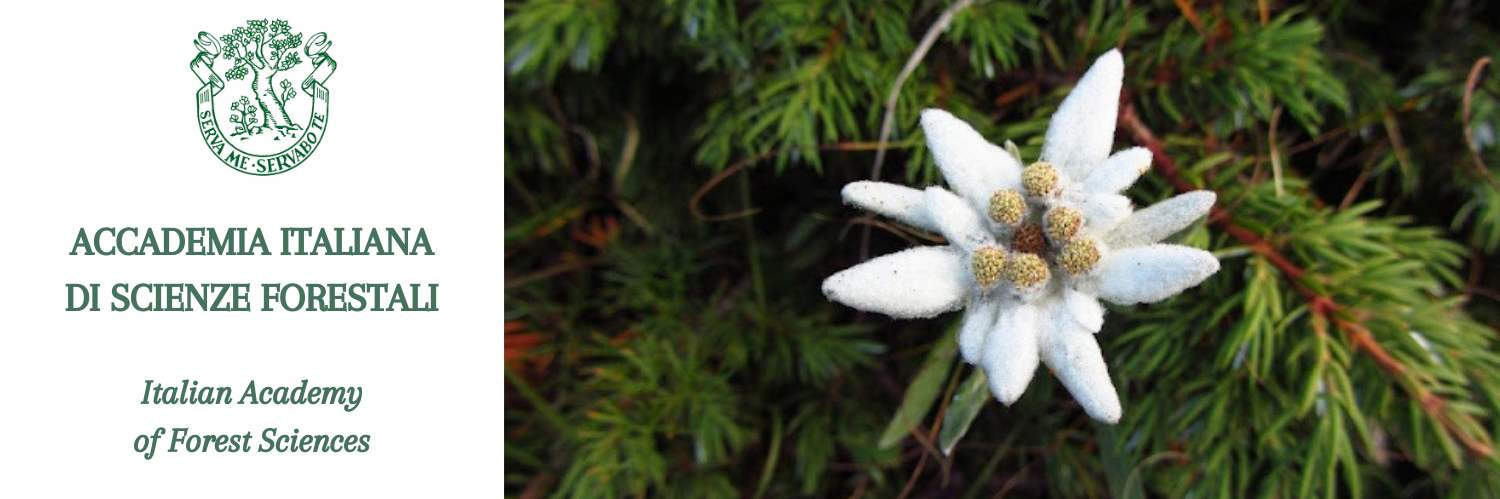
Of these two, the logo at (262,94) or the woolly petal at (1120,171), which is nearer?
the woolly petal at (1120,171)

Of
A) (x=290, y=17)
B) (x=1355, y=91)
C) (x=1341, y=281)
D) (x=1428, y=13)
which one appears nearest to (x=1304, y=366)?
(x=1341, y=281)

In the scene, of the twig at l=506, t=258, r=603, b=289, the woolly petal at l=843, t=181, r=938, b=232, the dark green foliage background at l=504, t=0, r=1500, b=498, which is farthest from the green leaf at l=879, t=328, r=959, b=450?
the twig at l=506, t=258, r=603, b=289

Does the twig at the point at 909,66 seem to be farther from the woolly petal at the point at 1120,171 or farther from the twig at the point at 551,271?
the twig at the point at 551,271

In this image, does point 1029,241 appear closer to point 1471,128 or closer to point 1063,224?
point 1063,224

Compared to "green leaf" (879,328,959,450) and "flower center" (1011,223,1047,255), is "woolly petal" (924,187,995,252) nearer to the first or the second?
"flower center" (1011,223,1047,255)

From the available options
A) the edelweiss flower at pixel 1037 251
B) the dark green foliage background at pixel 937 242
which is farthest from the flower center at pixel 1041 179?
the dark green foliage background at pixel 937 242

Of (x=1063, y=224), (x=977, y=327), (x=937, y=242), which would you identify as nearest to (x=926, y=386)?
(x=937, y=242)
